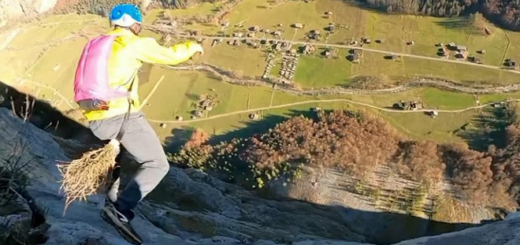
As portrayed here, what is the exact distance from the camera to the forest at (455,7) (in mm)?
32972

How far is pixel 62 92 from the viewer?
30203 millimetres

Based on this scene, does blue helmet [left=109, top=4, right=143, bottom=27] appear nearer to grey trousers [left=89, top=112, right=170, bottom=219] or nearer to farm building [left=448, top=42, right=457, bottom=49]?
grey trousers [left=89, top=112, right=170, bottom=219]

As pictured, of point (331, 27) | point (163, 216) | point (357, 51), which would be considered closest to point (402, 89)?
point (357, 51)

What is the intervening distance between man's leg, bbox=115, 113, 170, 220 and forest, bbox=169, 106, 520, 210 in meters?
19.2

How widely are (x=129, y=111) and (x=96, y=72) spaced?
63 centimetres

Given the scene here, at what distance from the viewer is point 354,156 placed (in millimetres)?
25672

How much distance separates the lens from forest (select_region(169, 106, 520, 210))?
2466 centimetres

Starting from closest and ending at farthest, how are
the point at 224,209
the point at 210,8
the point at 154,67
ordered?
the point at 224,209 → the point at 154,67 → the point at 210,8

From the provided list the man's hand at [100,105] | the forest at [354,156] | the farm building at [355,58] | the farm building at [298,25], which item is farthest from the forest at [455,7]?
the man's hand at [100,105]

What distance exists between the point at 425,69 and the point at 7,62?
89.9ft

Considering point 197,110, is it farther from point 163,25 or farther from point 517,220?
point 517,220

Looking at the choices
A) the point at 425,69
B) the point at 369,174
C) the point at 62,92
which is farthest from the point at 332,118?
the point at 62,92

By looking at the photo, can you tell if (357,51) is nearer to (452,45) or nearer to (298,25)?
(298,25)

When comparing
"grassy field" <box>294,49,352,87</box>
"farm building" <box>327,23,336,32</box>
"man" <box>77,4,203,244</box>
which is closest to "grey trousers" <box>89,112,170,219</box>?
"man" <box>77,4,203,244</box>
